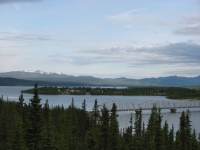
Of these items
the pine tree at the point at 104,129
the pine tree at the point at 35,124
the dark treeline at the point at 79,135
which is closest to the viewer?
the pine tree at the point at 35,124

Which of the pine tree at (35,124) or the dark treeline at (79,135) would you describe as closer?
the pine tree at (35,124)

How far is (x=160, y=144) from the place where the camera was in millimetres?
42969

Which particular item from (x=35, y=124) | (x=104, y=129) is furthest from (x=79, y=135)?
(x=35, y=124)

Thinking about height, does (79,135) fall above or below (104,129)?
below

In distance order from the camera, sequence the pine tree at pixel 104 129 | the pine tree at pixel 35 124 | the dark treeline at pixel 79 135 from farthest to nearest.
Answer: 1. the pine tree at pixel 104 129
2. the dark treeline at pixel 79 135
3. the pine tree at pixel 35 124

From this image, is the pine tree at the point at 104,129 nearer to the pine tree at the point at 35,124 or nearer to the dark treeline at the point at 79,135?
the dark treeline at the point at 79,135

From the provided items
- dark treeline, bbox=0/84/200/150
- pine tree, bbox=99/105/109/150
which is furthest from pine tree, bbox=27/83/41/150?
pine tree, bbox=99/105/109/150

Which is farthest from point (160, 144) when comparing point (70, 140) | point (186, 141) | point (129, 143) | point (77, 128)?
point (77, 128)

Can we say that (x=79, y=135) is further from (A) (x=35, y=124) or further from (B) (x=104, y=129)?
(A) (x=35, y=124)

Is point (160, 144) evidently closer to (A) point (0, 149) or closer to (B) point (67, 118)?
(A) point (0, 149)

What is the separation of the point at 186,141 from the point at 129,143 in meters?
9.85

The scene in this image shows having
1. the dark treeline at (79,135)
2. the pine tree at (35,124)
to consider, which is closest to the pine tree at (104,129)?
the dark treeline at (79,135)

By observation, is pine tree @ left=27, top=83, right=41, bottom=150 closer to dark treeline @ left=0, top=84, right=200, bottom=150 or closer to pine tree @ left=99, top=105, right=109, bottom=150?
dark treeline @ left=0, top=84, right=200, bottom=150

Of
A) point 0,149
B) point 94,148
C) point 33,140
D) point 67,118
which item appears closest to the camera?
point 33,140
